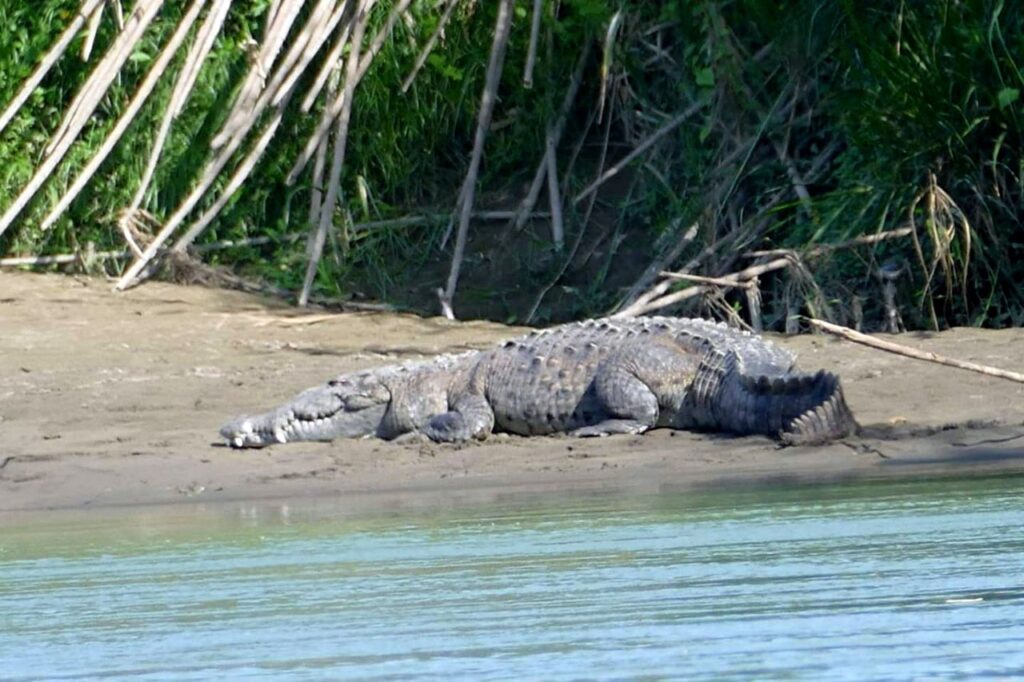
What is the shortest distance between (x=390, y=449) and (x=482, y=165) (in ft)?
16.5

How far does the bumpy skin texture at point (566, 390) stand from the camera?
7859 mm

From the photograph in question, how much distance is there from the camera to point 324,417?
8.12 meters

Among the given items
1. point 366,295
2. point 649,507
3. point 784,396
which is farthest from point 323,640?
point 366,295

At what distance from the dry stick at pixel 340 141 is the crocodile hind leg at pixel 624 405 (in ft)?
11.4

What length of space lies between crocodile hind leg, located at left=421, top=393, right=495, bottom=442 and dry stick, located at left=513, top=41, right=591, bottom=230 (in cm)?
388

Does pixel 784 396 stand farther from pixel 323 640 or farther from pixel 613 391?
pixel 323 640

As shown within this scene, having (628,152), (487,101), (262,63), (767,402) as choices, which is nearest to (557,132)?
(628,152)

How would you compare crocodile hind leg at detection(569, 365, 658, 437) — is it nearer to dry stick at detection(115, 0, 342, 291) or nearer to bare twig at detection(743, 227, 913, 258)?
bare twig at detection(743, 227, 913, 258)

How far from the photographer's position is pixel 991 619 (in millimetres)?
3498

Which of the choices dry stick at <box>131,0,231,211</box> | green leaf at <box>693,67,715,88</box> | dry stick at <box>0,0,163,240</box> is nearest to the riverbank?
dry stick at <box>0,0,163,240</box>

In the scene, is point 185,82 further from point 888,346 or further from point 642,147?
point 888,346

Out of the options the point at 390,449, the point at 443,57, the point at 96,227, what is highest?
the point at 443,57

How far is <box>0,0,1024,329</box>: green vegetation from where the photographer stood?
32.3ft

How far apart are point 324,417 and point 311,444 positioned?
133 millimetres
